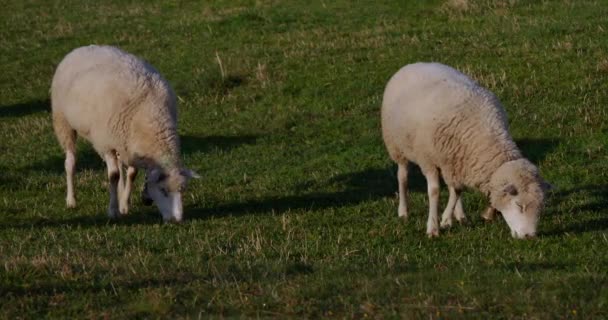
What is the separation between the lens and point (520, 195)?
10.2 metres

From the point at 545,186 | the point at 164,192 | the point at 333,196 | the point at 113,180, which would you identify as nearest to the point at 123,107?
the point at 113,180

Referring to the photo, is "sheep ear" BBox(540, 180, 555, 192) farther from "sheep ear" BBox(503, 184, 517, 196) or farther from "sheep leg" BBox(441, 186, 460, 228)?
"sheep leg" BBox(441, 186, 460, 228)

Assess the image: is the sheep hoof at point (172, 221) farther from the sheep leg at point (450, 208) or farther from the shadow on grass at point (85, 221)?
the sheep leg at point (450, 208)

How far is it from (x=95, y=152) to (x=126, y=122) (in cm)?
398

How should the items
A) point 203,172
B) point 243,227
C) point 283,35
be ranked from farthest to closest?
point 283,35
point 203,172
point 243,227

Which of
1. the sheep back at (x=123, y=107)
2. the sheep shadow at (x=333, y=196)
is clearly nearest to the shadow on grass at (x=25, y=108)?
the sheep back at (x=123, y=107)

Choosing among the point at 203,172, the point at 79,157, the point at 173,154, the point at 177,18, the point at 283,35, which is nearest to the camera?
the point at 173,154

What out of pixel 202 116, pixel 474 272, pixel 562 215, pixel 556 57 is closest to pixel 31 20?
pixel 202 116

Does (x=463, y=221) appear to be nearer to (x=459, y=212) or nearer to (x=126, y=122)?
(x=459, y=212)

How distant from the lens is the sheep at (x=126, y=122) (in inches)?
460

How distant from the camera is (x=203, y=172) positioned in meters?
14.3

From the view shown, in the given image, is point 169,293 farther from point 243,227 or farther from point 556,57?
point 556,57

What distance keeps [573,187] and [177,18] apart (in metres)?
14.8

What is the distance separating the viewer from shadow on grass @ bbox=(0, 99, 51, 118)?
1933 cm
